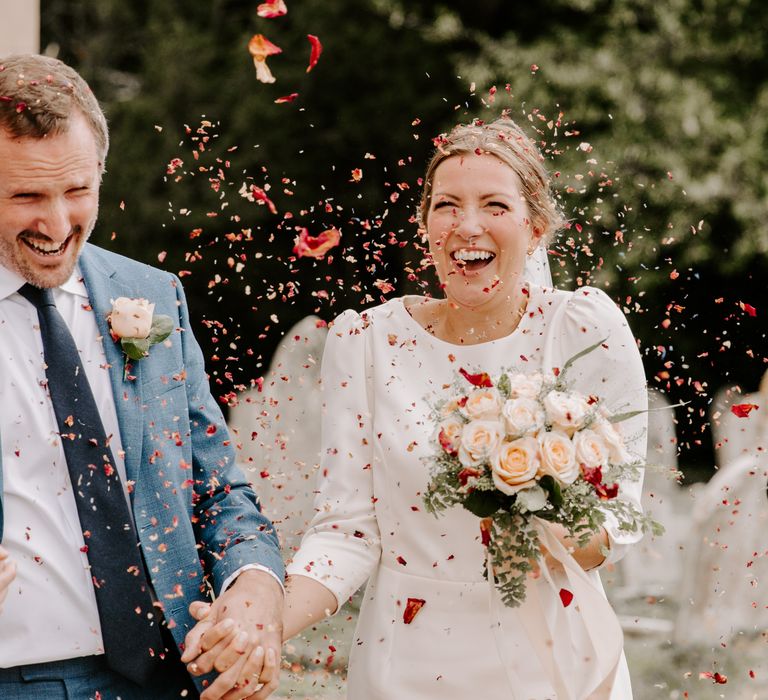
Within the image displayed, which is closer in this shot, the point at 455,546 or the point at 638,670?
the point at 455,546

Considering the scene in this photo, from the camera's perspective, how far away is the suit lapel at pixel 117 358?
314cm

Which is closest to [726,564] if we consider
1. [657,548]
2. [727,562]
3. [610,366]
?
[727,562]

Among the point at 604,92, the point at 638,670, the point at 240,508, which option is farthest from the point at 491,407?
the point at 604,92

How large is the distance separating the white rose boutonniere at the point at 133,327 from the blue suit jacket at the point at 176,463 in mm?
33

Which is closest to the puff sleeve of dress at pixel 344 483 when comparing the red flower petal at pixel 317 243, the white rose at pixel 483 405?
the red flower petal at pixel 317 243

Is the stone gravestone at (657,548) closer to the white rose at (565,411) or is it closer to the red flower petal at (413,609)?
the red flower petal at (413,609)

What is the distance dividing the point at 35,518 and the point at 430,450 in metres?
1.13

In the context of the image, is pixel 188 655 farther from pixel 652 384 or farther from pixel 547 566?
pixel 652 384

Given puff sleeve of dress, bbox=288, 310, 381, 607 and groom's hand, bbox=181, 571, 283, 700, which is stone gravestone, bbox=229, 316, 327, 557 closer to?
puff sleeve of dress, bbox=288, 310, 381, 607

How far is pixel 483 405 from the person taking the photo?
318 cm

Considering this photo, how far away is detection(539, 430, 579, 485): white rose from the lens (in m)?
3.06

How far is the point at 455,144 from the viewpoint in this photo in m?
3.68

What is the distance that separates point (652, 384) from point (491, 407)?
10.2m

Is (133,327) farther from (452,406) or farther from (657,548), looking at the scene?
(657,548)
